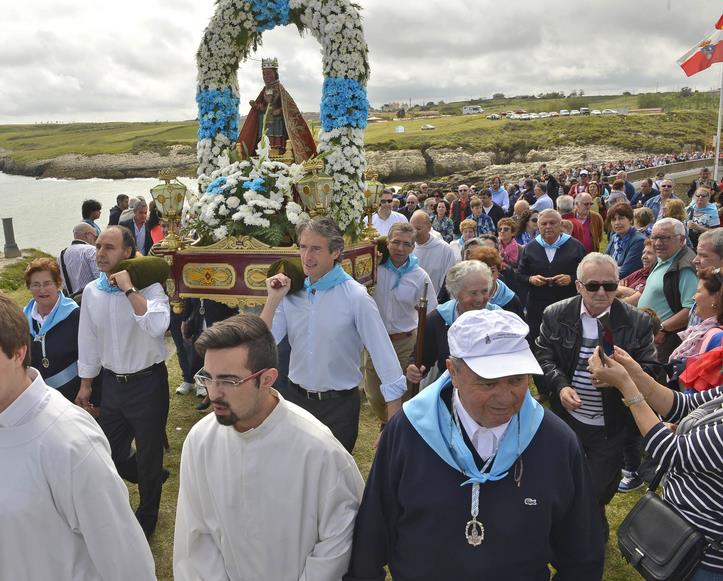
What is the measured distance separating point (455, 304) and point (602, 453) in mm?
1368

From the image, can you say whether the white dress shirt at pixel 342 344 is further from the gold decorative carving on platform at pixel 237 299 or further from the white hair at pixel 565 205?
the white hair at pixel 565 205

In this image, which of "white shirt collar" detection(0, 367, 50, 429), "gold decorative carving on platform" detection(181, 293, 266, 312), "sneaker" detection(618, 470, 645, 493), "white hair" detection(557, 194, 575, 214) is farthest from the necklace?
"white hair" detection(557, 194, 575, 214)

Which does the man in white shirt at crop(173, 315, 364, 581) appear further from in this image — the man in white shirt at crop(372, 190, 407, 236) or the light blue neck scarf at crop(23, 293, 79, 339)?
the man in white shirt at crop(372, 190, 407, 236)

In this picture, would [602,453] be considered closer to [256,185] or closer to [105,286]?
[105,286]

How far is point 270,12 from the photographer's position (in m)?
7.25

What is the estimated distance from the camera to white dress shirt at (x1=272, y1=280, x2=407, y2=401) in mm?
4012

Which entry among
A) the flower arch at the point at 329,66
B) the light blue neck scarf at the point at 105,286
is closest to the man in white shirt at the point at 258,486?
the light blue neck scarf at the point at 105,286

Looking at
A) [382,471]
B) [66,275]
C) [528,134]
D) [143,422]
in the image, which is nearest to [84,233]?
[66,275]

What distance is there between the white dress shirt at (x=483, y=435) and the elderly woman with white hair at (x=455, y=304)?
1841 mm

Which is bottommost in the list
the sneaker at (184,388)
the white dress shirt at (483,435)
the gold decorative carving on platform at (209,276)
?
the sneaker at (184,388)

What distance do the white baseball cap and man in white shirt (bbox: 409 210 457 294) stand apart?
191 inches

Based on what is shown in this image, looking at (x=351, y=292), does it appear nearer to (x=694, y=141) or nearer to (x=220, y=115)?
(x=220, y=115)

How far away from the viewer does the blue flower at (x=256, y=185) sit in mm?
6219

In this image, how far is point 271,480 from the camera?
7.71 feet
